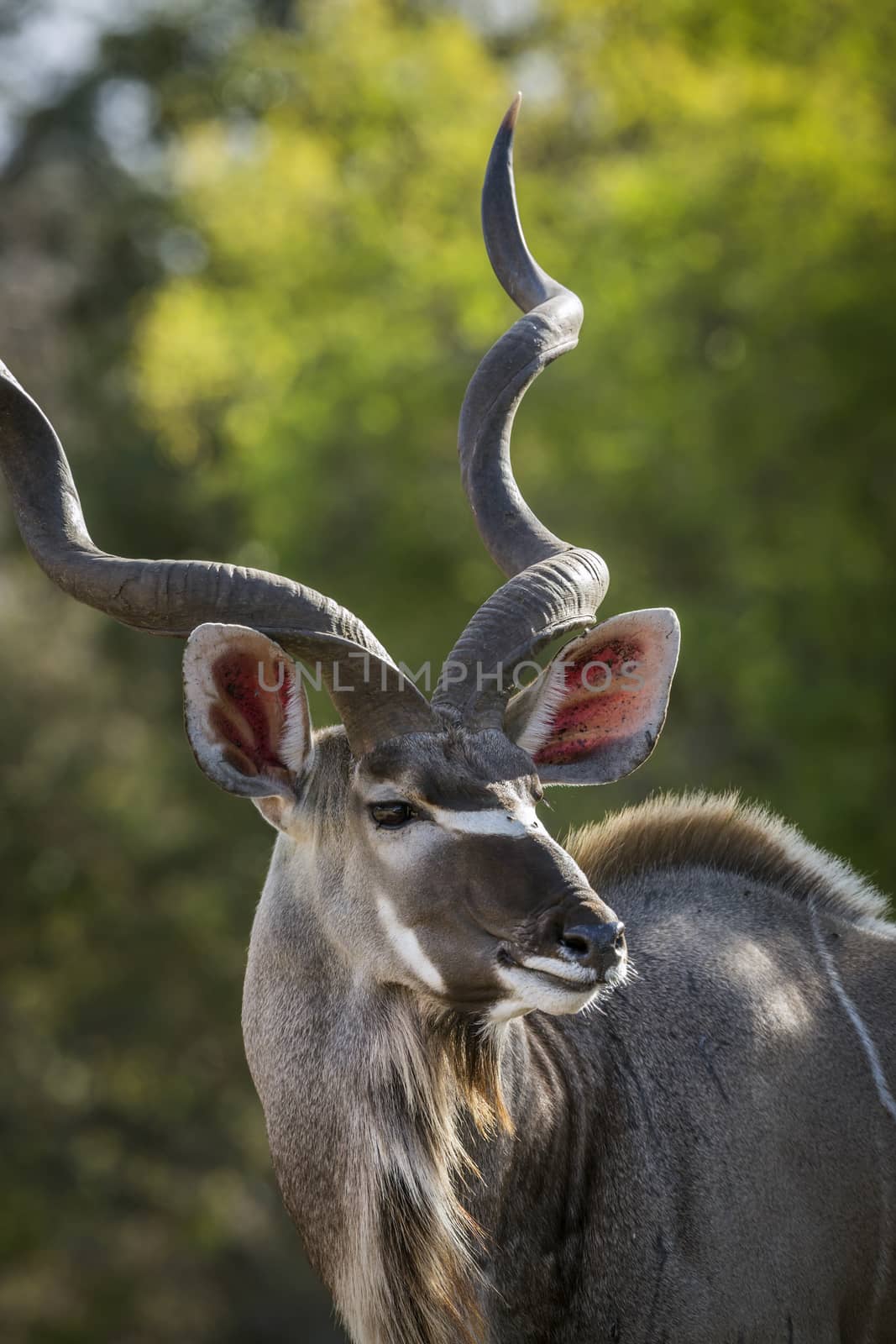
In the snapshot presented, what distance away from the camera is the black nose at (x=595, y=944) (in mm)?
3889

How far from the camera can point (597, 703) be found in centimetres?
482

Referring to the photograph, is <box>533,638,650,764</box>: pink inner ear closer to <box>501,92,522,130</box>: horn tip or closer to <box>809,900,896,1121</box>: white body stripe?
<box>809,900,896,1121</box>: white body stripe

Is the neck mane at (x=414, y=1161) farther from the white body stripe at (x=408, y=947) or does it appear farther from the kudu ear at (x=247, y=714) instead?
the kudu ear at (x=247, y=714)

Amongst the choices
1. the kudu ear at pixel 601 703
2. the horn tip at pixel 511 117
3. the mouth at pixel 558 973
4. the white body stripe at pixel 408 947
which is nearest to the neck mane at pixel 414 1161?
the white body stripe at pixel 408 947

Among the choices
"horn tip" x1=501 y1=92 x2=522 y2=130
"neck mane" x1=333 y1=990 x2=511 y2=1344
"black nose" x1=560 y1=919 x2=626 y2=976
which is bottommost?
"neck mane" x1=333 y1=990 x2=511 y2=1344

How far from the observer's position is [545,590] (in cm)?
462

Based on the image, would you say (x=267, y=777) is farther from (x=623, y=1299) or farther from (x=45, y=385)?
(x=45, y=385)

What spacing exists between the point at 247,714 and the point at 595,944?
1194mm

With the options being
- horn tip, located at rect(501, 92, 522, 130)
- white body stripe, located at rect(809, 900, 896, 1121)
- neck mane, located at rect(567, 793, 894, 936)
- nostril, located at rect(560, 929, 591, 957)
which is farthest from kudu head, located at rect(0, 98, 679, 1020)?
horn tip, located at rect(501, 92, 522, 130)

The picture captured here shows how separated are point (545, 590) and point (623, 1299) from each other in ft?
6.34

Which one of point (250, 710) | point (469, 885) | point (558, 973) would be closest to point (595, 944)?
point (558, 973)

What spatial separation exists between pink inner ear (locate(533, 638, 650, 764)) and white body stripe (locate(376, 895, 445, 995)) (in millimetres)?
747

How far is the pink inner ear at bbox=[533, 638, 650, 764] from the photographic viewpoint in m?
4.76

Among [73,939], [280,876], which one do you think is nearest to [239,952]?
[73,939]
